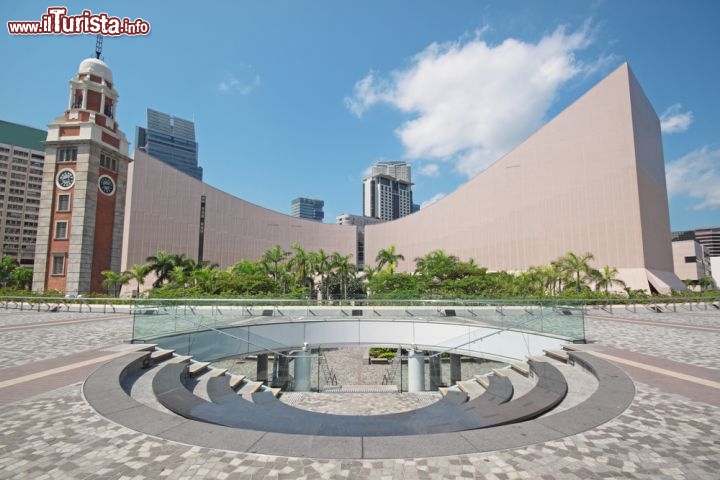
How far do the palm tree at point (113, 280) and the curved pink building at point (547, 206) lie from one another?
712 centimetres

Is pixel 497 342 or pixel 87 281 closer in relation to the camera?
pixel 497 342

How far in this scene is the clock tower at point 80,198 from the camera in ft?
88.0

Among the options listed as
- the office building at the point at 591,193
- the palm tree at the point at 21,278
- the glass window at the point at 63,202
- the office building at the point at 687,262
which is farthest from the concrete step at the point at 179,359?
the office building at the point at 687,262

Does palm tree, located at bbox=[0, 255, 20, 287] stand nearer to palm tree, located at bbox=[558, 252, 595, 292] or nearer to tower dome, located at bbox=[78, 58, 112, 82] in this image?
tower dome, located at bbox=[78, 58, 112, 82]

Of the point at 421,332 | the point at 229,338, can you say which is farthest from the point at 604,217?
the point at 229,338

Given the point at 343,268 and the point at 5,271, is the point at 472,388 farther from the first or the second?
the point at 5,271

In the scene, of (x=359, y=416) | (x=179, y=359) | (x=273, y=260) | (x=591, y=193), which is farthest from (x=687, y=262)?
(x=179, y=359)

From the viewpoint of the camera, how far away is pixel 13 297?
23.8m

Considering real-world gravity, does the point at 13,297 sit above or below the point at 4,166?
below

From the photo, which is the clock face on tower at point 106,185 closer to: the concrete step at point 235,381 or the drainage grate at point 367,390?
the drainage grate at point 367,390

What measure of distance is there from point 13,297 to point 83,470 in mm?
28152

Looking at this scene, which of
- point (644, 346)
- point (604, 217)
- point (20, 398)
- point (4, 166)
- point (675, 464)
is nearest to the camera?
point (675, 464)

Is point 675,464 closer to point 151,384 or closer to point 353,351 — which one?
point 151,384

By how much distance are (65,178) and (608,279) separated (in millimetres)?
40985
